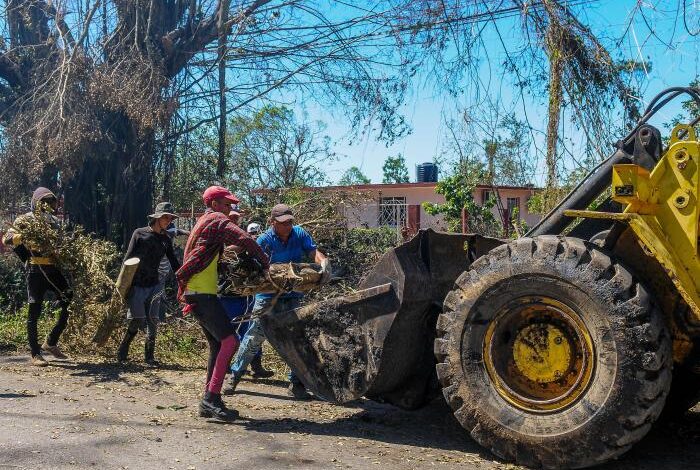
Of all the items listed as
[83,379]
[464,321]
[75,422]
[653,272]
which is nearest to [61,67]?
[83,379]

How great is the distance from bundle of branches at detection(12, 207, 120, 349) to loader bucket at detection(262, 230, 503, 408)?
10.9 ft

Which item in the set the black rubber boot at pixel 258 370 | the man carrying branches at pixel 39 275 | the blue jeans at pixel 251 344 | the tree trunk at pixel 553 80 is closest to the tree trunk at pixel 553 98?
the tree trunk at pixel 553 80

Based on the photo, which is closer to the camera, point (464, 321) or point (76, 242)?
point (464, 321)

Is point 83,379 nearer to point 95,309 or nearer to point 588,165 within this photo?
point 95,309

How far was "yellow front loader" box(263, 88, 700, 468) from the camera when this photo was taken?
4.31m

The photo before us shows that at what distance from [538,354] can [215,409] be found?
260 cm

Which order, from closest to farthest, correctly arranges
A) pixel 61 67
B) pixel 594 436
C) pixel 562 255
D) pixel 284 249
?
1. pixel 594 436
2. pixel 562 255
3. pixel 284 249
4. pixel 61 67

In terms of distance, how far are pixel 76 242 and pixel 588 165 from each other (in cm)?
588

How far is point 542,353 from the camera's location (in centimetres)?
474

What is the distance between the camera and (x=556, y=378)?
15.4 feet

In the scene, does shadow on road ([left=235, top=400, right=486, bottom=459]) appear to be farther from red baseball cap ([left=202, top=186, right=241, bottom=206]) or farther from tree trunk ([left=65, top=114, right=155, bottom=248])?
tree trunk ([left=65, top=114, right=155, bottom=248])

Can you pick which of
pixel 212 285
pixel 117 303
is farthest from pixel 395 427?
pixel 117 303

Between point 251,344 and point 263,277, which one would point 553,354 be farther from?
point 251,344

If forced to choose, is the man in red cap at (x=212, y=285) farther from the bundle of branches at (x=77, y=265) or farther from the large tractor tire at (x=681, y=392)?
the large tractor tire at (x=681, y=392)
